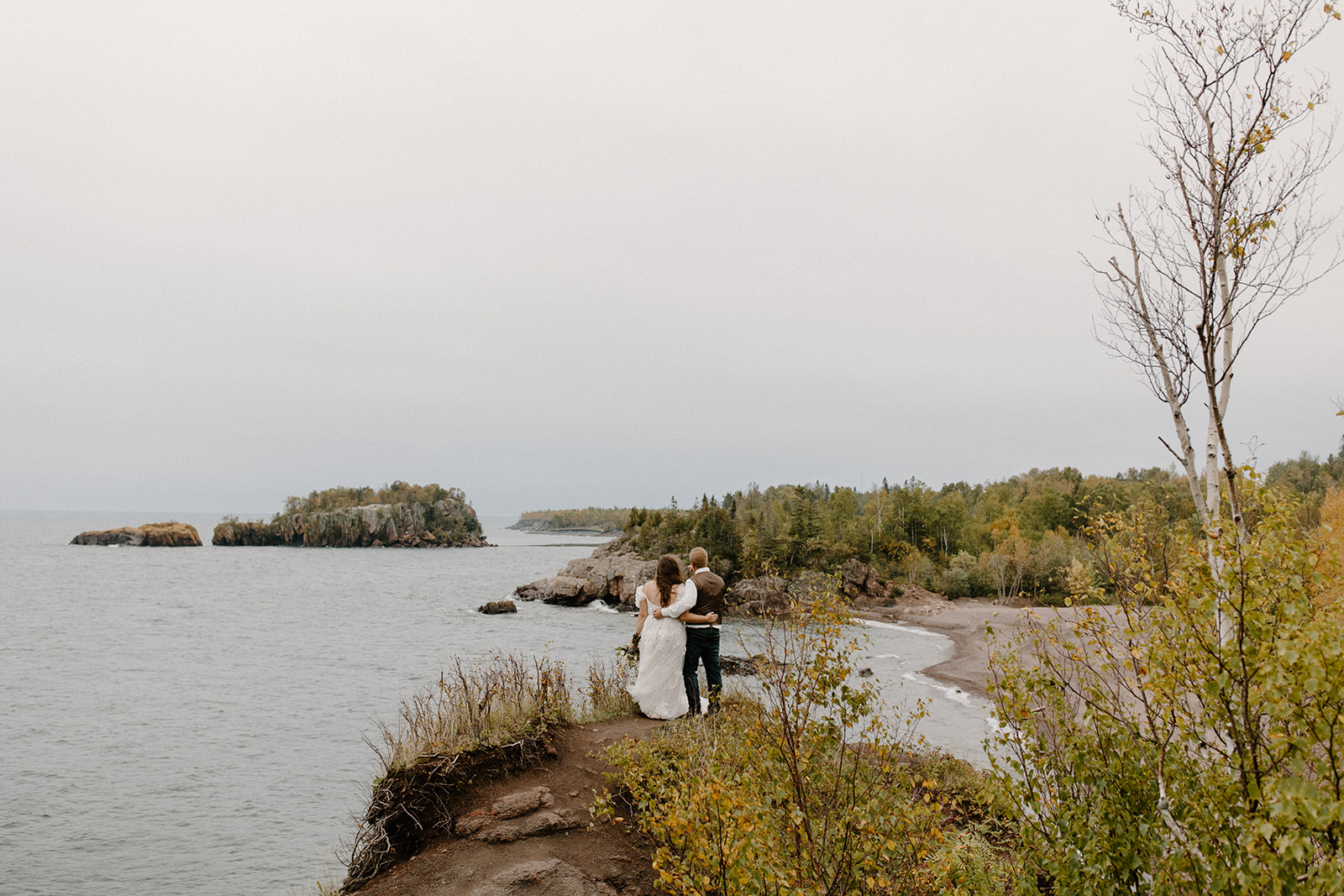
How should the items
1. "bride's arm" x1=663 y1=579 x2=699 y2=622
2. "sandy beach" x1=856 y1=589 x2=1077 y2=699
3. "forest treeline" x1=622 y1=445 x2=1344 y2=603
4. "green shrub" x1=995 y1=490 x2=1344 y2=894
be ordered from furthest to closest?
"forest treeline" x1=622 y1=445 x2=1344 y2=603 → "sandy beach" x1=856 y1=589 x2=1077 y2=699 → "bride's arm" x1=663 y1=579 x2=699 y2=622 → "green shrub" x1=995 y1=490 x2=1344 y2=894

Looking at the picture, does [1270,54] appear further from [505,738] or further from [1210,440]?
[505,738]

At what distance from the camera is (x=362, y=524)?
149750 millimetres

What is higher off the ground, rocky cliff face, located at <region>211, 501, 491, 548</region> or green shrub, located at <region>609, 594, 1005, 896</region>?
green shrub, located at <region>609, 594, 1005, 896</region>

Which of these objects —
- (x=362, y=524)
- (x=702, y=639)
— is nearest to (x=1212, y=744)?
(x=702, y=639)

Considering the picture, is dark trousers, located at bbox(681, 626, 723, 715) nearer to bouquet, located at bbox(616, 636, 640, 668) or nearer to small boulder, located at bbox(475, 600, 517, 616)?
bouquet, located at bbox(616, 636, 640, 668)

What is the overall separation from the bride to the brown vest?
0.12m

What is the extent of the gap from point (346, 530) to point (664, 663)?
15590 centimetres

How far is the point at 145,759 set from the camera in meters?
17.3

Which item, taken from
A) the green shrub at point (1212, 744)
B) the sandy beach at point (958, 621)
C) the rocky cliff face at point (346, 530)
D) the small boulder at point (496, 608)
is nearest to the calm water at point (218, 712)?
the small boulder at point (496, 608)

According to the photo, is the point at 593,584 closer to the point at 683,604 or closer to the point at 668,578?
the point at 668,578

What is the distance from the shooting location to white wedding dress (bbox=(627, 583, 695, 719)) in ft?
32.1

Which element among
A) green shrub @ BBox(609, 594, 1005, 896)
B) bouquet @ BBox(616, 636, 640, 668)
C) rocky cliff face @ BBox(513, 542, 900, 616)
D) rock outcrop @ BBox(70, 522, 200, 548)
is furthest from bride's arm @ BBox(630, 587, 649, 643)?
rock outcrop @ BBox(70, 522, 200, 548)

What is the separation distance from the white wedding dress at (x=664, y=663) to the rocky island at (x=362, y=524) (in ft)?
506

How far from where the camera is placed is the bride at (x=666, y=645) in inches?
385
